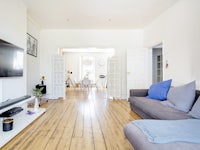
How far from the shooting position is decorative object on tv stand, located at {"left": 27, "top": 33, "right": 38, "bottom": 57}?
4.60 meters

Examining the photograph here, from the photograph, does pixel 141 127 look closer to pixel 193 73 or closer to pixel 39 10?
pixel 193 73

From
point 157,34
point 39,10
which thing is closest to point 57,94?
point 39,10

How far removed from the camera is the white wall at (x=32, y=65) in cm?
470

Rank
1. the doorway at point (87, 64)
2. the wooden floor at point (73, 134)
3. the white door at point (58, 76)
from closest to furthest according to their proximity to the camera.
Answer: the wooden floor at point (73, 134), the white door at point (58, 76), the doorway at point (87, 64)

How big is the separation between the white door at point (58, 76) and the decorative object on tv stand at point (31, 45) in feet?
2.71

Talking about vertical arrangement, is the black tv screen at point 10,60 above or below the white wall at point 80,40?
below

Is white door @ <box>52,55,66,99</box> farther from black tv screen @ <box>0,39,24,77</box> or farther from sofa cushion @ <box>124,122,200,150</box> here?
sofa cushion @ <box>124,122,200,150</box>

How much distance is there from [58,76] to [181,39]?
431cm

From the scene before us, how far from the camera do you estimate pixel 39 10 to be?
4117 millimetres

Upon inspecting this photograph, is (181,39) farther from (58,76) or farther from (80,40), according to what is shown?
(58,76)

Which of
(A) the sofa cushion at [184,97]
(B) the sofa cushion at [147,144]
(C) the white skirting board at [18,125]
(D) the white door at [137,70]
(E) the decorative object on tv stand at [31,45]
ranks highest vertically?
(E) the decorative object on tv stand at [31,45]

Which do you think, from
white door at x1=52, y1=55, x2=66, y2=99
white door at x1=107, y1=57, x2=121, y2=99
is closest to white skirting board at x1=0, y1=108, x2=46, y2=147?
white door at x1=52, y1=55, x2=66, y2=99

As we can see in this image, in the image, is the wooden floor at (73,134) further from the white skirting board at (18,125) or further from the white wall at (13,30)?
the white wall at (13,30)

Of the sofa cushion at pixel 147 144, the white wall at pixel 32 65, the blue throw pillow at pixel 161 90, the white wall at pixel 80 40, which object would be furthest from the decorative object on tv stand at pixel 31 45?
the sofa cushion at pixel 147 144
